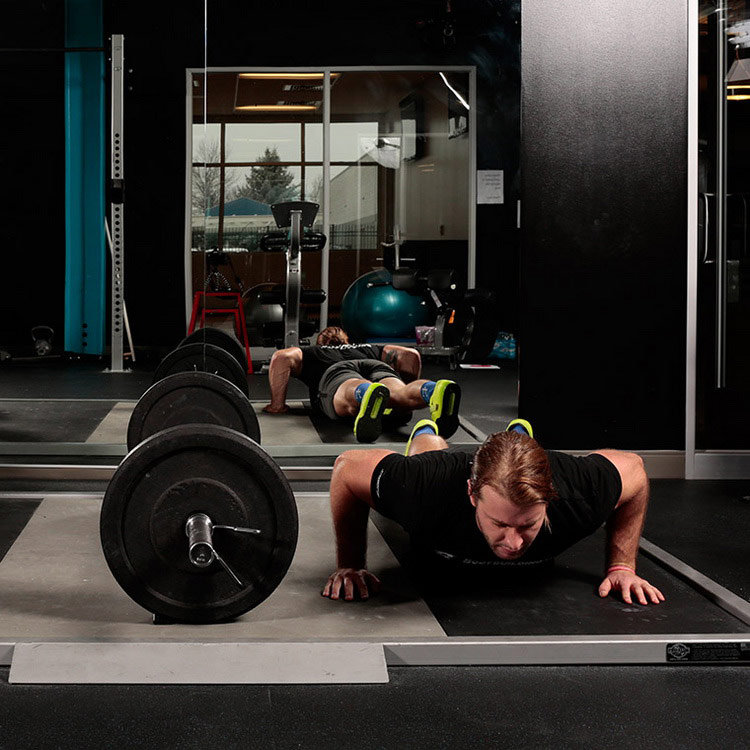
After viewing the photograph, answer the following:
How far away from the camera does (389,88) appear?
5.07 metres

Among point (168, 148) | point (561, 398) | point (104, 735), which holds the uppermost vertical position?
point (168, 148)

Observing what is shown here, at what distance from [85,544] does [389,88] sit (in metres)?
3.07

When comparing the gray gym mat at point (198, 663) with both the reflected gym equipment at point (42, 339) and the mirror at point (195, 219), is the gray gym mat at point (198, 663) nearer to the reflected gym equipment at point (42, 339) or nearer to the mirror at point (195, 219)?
the mirror at point (195, 219)

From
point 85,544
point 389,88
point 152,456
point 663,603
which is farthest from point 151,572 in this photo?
point 389,88

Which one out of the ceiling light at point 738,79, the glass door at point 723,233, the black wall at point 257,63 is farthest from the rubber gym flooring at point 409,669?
the ceiling light at point 738,79

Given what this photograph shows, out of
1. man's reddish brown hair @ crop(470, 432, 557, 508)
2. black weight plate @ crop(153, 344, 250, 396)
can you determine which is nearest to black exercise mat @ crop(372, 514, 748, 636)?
man's reddish brown hair @ crop(470, 432, 557, 508)

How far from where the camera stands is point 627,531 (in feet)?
7.75

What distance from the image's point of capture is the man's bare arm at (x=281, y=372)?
400 cm

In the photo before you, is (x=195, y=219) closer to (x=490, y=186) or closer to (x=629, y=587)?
(x=490, y=186)

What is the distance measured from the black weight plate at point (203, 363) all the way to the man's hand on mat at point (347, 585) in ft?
A: 4.84

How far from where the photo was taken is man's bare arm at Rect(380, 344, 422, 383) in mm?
4320

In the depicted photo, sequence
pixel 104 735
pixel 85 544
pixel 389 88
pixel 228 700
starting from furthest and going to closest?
pixel 389 88 → pixel 85 544 → pixel 228 700 → pixel 104 735

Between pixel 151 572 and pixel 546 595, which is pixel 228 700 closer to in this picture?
pixel 151 572

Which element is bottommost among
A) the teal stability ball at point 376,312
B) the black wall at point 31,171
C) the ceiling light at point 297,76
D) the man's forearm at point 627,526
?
the man's forearm at point 627,526
